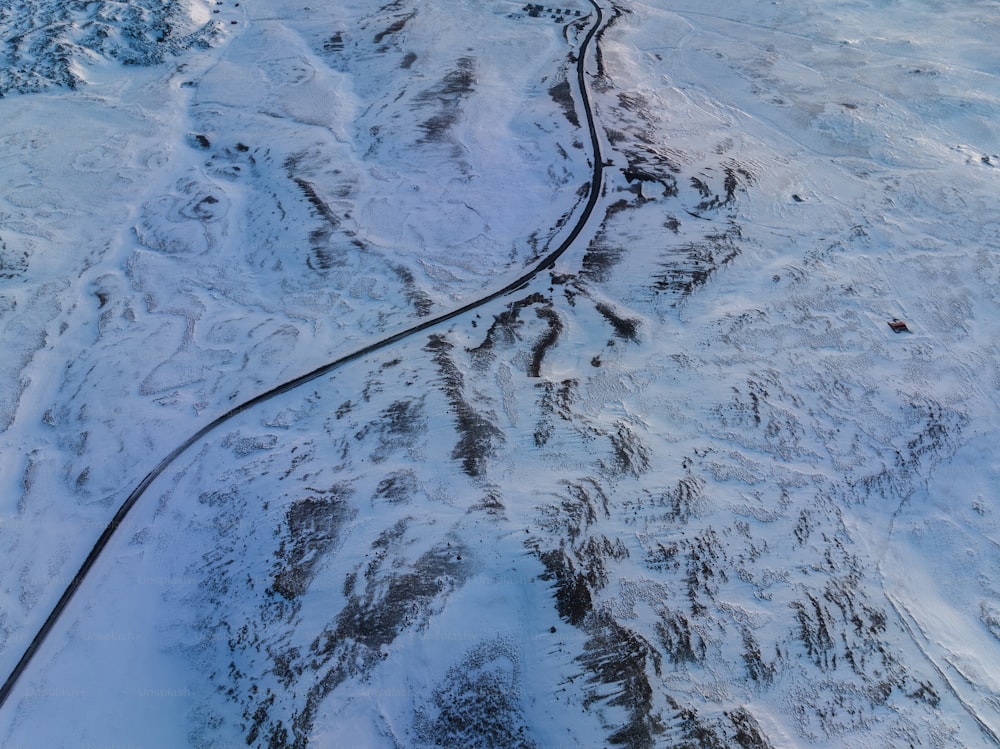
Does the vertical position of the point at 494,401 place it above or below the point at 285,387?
above

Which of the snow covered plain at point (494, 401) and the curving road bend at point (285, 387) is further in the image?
the curving road bend at point (285, 387)

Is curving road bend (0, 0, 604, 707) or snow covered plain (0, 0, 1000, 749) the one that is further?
curving road bend (0, 0, 604, 707)

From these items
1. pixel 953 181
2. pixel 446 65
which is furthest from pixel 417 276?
pixel 953 181

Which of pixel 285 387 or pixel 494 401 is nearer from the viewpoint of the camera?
pixel 494 401
